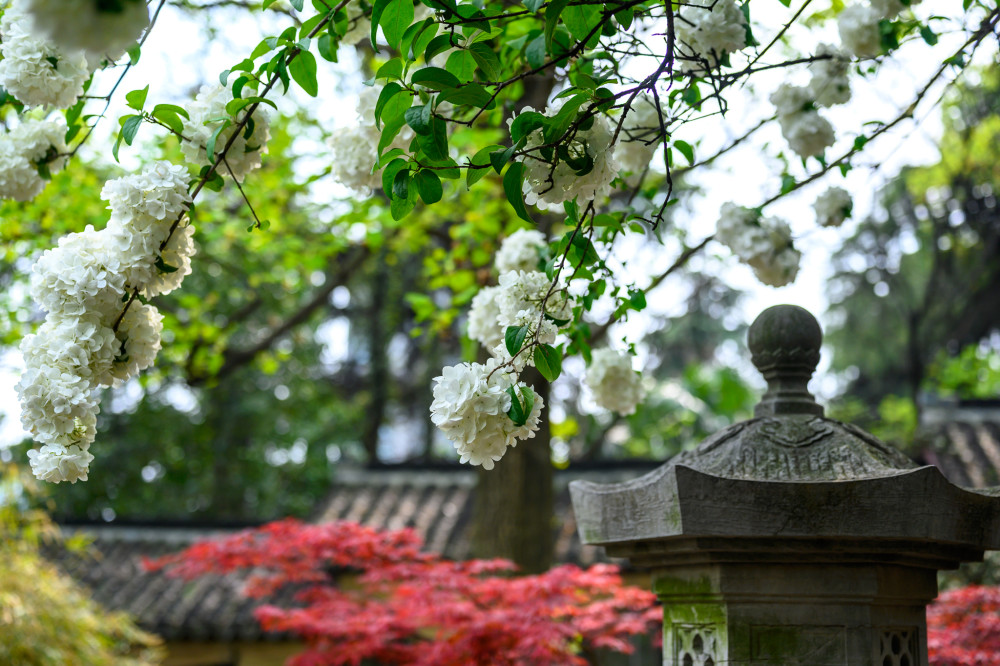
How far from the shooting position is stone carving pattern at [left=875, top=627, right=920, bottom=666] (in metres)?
1.99

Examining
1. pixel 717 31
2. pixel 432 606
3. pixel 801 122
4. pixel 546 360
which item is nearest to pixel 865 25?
pixel 801 122

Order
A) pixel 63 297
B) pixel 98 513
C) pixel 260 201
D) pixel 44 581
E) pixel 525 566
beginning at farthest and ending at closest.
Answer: pixel 98 513 → pixel 260 201 → pixel 44 581 → pixel 525 566 → pixel 63 297

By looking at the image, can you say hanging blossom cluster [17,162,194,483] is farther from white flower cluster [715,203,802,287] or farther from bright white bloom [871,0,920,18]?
bright white bloom [871,0,920,18]

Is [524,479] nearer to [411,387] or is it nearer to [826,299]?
[411,387]

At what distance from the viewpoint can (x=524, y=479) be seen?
4.46m

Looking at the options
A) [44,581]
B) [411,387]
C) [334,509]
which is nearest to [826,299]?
[411,387]

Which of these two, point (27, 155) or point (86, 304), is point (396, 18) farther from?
point (27, 155)

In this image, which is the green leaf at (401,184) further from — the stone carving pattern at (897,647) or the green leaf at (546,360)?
the stone carving pattern at (897,647)

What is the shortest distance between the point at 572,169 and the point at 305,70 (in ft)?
1.98

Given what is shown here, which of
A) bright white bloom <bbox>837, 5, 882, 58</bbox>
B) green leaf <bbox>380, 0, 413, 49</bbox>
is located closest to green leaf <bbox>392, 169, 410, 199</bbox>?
green leaf <bbox>380, 0, 413, 49</bbox>

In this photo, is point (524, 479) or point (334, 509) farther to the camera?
point (334, 509)

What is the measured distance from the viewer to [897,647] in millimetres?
2072

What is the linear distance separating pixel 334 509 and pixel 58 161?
199 inches

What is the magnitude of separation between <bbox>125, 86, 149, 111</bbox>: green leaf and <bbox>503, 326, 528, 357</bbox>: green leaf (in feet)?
2.93
